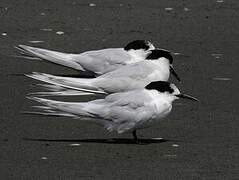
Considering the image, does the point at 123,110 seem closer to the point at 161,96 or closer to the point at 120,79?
the point at 161,96

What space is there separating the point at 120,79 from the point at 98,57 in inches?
40.6

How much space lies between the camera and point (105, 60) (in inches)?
398

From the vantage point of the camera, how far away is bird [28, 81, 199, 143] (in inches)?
307

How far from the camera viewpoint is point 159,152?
7512mm

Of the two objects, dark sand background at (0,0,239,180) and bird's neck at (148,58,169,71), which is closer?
dark sand background at (0,0,239,180)

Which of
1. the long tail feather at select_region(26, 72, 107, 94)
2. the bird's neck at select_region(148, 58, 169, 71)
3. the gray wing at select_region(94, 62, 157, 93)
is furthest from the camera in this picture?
the bird's neck at select_region(148, 58, 169, 71)

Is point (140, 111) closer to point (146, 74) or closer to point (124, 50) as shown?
point (146, 74)

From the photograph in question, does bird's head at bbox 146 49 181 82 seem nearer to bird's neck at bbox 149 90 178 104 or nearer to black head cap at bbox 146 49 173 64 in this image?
black head cap at bbox 146 49 173 64

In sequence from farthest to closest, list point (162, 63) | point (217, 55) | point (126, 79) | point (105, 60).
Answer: point (217, 55) → point (105, 60) → point (162, 63) → point (126, 79)

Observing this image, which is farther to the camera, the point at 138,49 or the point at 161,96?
the point at 138,49

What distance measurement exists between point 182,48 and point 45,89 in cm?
231

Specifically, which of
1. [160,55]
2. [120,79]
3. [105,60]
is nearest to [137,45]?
[105,60]

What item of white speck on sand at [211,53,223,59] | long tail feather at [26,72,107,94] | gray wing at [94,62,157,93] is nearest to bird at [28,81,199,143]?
long tail feather at [26,72,107,94]

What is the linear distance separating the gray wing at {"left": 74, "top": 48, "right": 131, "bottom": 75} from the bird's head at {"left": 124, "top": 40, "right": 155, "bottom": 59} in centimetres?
6
